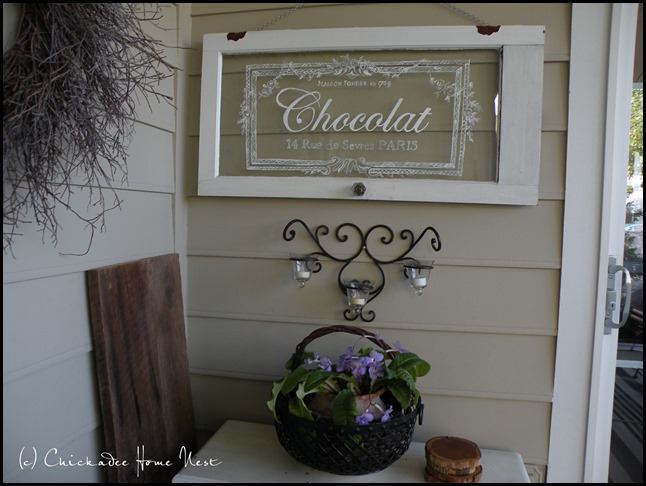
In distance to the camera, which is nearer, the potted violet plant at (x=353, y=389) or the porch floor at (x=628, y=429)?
the potted violet plant at (x=353, y=389)

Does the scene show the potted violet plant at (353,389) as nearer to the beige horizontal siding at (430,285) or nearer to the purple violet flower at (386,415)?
the purple violet flower at (386,415)

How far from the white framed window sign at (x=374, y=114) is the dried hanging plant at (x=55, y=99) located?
43 centimetres

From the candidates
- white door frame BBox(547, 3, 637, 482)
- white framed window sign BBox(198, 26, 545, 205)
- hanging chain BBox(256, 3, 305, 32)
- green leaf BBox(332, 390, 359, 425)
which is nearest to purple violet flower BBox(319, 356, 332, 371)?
green leaf BBox(332, 390, 359, 425)

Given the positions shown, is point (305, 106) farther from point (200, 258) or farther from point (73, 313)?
point (73, 313)

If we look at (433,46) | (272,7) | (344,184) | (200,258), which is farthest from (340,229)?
(272,7)

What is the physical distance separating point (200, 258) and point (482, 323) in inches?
33.1

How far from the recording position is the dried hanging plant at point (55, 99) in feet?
2.71

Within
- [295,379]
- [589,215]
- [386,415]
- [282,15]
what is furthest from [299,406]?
[282,15]

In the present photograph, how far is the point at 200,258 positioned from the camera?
1.49 meters

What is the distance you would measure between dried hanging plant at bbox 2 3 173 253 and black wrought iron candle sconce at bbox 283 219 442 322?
576 mm

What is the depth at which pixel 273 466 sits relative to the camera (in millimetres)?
1226

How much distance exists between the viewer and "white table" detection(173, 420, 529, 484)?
1169 mm

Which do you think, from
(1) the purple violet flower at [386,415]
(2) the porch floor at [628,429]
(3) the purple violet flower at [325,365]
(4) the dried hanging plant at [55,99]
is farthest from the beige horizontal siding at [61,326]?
(2) the porch floor at [628,429]

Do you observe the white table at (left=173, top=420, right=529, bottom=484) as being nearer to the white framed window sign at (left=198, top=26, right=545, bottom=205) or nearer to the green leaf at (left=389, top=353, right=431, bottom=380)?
the green leaf at (left=389, top=353, right=431, bottom=380)
